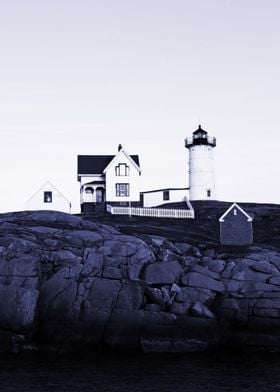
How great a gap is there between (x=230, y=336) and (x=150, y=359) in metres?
6.33

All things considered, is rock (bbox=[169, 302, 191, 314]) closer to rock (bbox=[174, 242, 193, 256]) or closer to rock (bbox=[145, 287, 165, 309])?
rock (bbox=[145, 287, 165, 309])

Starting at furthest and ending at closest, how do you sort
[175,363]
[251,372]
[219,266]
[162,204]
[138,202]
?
[162,204] < [138,202] < [219,266] < [175,363] < [251,372]

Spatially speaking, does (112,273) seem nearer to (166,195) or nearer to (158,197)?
(158,197)

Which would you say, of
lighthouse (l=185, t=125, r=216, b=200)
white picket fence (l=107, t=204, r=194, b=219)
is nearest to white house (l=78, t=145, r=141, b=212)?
white picket fence (l=107, t=204, r=194, b=219)

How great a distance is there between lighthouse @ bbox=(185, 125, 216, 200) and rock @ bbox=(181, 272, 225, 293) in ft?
121

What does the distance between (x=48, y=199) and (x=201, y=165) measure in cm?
→ 2425

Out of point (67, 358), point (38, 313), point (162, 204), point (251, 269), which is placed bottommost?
point (67, 358)

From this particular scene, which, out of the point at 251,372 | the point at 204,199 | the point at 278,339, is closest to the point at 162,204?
the point at 204,199

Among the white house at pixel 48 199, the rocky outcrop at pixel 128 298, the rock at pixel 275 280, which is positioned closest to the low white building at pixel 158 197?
the white house at pixel 48 199

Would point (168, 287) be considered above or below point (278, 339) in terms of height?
above

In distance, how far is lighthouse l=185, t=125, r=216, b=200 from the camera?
66.3m

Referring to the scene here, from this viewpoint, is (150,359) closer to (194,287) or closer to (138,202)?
(194,287)

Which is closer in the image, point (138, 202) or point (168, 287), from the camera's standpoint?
point (168, 287)

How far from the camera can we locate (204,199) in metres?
66.2
